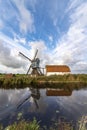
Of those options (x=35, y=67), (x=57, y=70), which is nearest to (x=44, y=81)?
(x=35, y=67)

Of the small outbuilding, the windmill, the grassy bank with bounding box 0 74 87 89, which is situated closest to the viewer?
the grassy bank with bounding box 0 74 87 89

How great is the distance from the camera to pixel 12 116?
11.2 m

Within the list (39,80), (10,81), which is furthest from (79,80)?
(10,81)

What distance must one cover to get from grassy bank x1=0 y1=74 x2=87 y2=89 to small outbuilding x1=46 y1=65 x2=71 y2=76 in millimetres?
14124

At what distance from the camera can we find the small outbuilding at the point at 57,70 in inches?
2124

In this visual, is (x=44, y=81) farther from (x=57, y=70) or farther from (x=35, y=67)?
(x=57, y=70)

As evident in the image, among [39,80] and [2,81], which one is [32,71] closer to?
[39,80]

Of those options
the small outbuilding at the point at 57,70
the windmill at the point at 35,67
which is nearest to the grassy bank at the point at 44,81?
the windmill at the point at 35,67

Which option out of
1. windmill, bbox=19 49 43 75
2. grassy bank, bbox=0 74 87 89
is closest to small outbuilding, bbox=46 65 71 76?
windmill, bbox=19 49 43 75

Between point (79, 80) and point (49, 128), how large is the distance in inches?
1198

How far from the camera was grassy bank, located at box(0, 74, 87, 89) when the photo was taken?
3180cm

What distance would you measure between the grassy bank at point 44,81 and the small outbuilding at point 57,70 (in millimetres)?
14124

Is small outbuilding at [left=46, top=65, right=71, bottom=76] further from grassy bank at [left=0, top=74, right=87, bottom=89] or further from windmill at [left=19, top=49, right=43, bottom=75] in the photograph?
grassy bank at [left=0, top=74, right=87, bottom=89]

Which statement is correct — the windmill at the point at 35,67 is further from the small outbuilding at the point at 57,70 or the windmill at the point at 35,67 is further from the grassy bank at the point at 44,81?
the grassy bank at the point at 44,81
